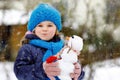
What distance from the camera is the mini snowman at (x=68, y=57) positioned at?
7.57 feet

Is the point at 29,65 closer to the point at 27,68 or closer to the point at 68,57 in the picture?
the point at 27,68

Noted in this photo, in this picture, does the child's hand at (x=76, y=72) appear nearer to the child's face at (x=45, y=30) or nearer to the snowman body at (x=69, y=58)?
A: the snowman body at (x=69, y=58)

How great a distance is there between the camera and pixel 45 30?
238 centimetres

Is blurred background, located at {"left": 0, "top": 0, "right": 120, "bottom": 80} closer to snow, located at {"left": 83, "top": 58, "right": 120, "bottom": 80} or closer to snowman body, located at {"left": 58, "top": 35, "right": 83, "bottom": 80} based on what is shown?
snow, located at {"left": 83, "top": 58, "right": 120, "bottom": 80}

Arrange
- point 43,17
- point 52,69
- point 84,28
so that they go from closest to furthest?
point 52,69 < point 43,17 < point 84,28

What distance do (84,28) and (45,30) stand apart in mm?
3488

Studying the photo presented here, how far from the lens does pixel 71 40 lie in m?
2.34

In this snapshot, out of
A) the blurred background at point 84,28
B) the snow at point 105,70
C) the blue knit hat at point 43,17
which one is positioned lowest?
the snow at point 105,70

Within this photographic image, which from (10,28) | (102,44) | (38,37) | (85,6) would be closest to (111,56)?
(102,44)

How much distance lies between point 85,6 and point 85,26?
265 mm

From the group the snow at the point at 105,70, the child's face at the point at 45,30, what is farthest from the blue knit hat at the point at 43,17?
the snow at the point at 105,70

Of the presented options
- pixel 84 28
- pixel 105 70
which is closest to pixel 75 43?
pixel 84 28

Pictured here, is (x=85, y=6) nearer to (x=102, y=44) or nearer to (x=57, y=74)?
(x=102, y=44)

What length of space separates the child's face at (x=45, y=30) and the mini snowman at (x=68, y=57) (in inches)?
4.2
